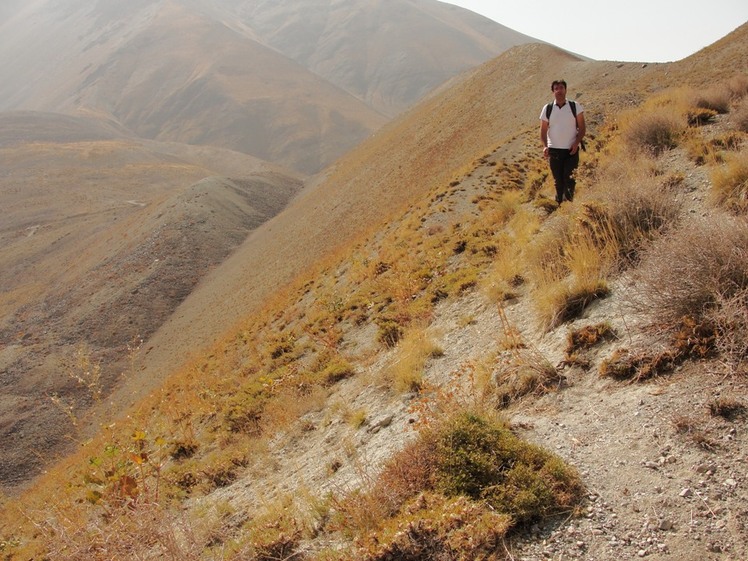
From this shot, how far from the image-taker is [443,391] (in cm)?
514

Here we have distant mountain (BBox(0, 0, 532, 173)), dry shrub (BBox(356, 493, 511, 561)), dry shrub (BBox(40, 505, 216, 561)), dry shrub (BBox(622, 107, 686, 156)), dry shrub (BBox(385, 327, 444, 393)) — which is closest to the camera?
dry shrub (BBox(356, 493, 511, 561))

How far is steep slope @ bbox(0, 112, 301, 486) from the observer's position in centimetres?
2116

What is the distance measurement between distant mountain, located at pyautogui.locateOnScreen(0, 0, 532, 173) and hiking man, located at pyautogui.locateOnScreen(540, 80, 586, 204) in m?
81.4

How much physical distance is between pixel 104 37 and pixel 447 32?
116993mm

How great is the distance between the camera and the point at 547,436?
153 inches

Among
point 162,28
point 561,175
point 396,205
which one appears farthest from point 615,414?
point 162,28

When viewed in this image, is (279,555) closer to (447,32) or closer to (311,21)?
(447,32)

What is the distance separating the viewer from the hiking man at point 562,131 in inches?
313

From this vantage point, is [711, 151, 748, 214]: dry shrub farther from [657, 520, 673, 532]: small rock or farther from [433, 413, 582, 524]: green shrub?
[657, 520, 673, 532]: small rock

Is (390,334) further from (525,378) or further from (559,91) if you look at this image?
(559,91)

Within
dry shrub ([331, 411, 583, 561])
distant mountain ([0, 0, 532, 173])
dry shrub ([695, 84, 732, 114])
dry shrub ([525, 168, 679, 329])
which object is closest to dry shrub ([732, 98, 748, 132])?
dry shrub ([695, 84, 732, 114])

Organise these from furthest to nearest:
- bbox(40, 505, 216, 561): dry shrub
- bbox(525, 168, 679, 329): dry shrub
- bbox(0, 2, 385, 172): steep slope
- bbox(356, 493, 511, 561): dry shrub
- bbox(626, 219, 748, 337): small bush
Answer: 1. bbox(0, 2, 385, 172): steep slope
2. bbox(525, 168, 679, 329): dry shrub
3. bbox(626, 219, 748, 337): small bush
4. bbox(40, 505, 216, 561): dry shrub
5. bbox(356, 493, 511, 561): dry shrub

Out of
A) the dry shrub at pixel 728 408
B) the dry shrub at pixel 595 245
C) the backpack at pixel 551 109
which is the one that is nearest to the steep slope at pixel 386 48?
the backpack at pixel 551 109

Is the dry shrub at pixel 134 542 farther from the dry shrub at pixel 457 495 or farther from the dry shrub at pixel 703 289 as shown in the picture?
the dry shrub at pixel 703 289
